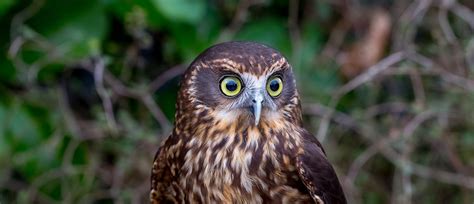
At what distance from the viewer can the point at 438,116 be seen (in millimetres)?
6418

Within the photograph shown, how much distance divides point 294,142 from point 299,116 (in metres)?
0.14

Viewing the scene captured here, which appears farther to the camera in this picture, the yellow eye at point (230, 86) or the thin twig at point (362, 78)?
the thin twig at point (362, 78)

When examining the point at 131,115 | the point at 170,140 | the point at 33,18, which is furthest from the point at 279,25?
the point at 170,140

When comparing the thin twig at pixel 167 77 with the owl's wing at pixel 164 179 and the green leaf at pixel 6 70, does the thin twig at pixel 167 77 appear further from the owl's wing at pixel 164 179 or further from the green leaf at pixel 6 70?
the owl's wing at pixel 164 179

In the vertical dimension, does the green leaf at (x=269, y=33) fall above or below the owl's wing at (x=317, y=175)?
above

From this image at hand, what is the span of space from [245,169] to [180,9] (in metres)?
2.07

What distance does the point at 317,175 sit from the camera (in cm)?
422

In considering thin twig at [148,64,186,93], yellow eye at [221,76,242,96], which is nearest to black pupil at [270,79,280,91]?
yellow eye at [221,76,242,96]

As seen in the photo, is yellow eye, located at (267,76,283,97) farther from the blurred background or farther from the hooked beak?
the blurred background

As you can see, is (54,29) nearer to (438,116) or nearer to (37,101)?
(37,101)

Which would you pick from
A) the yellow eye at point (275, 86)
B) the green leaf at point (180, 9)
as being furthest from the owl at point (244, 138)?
the green leaf at point (180, 9)

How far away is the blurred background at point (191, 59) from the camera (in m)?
6.14

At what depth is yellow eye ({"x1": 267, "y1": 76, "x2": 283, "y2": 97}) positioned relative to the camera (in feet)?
13.6

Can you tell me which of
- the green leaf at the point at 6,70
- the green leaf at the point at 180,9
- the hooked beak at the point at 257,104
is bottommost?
the hooked beak at the point at 257,104
